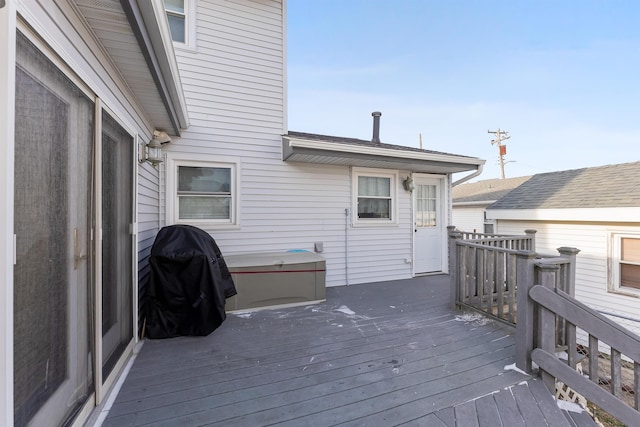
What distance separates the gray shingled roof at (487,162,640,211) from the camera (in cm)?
669

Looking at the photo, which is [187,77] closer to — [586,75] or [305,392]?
[305,392]

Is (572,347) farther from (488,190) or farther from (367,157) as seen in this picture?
(488,190)

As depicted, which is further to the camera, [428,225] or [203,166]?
[428,225]

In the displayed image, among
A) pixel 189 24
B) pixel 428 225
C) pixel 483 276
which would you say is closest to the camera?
pixel 483 276

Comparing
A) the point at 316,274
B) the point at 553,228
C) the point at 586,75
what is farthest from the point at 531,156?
the point at 316,274

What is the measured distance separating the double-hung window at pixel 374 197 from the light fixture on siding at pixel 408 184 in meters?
0.22

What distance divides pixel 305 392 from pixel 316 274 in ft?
6.55

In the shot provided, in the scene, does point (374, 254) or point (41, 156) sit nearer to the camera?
point (41, 156)

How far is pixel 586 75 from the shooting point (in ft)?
28.2

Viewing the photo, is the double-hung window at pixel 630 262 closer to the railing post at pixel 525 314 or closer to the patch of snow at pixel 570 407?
the railing post at pixel 525 314

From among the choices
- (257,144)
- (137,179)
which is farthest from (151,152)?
(257,144)

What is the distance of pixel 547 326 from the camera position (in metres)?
2.17

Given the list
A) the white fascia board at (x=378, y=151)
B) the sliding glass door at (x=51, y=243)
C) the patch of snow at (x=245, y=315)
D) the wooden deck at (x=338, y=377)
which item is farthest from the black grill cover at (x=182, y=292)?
the white fascia board at (x=378, y=151)

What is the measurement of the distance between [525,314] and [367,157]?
9.68 ft
